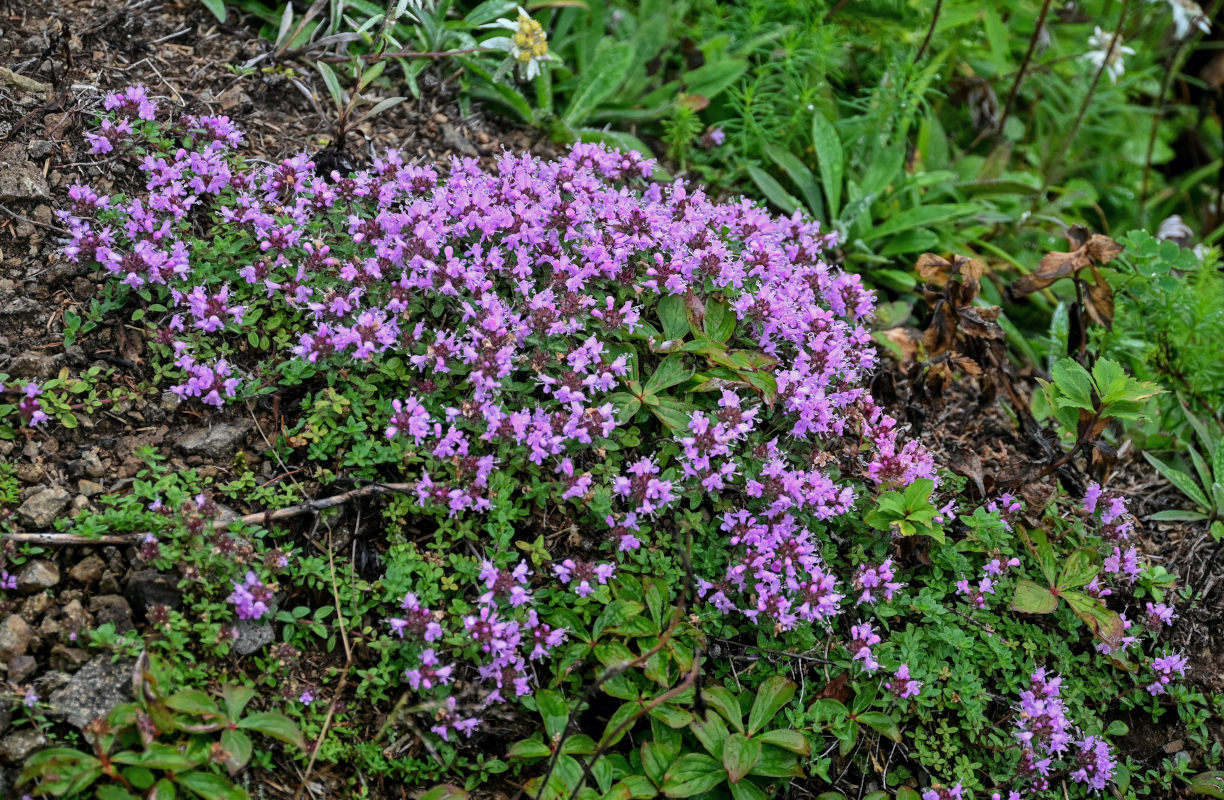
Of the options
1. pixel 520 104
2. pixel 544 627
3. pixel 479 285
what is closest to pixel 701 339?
pixel 479 285

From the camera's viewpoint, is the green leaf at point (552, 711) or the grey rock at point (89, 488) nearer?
the green leaf at point (552, 711)

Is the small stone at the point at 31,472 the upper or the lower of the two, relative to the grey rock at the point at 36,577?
upper

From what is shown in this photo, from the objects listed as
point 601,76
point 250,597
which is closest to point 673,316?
point 250,597

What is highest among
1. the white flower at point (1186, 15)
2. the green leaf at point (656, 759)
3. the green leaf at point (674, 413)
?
the white flower at point (1186, 15)

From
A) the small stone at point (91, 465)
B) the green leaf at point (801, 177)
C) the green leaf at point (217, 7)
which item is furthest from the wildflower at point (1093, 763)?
the green leaf at point (217, 7)

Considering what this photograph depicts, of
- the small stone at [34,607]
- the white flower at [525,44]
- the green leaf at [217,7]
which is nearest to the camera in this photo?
the small stone at [34,607]

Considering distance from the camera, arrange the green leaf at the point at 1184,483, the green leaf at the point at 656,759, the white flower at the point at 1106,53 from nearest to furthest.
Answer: the green leaf at the point at 656,759 < the green leaf at the point at 1184,483 < the white flower at the point at 1106,53

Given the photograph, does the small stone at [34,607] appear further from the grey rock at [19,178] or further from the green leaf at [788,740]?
the green leaf at [788,740]

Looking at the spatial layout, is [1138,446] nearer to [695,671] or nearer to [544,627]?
[695,671]
